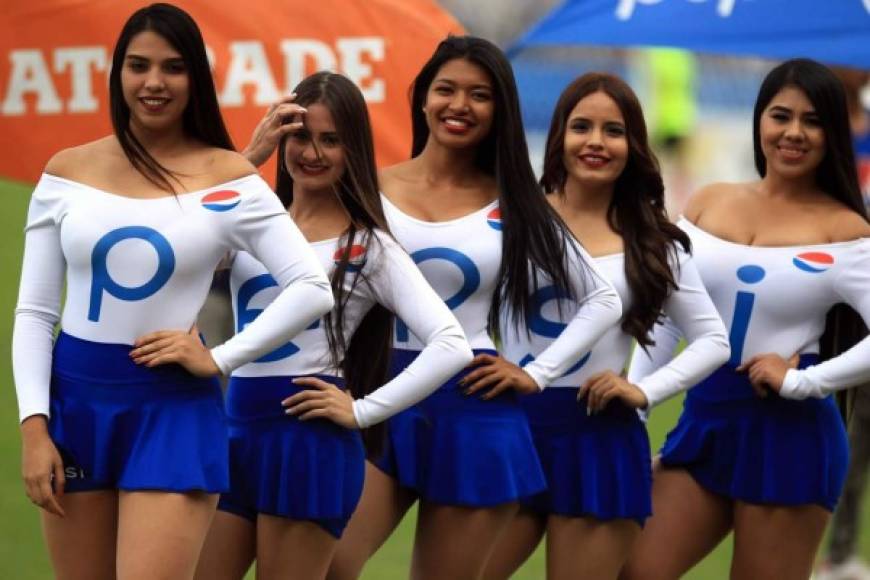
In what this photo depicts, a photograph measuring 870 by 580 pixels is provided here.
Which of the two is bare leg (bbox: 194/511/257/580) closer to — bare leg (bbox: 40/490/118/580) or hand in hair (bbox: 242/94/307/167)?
bare leg (bbox: 40/490/118/580)

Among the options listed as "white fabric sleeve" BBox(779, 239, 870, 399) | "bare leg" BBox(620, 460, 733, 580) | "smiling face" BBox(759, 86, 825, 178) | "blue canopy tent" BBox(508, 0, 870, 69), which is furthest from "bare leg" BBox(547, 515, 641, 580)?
"blue canopy tent" BBox(508, 0, 870, 69)

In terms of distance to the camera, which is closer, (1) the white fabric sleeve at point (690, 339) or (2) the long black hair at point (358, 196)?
(2) the long black hair at point (358, 196)

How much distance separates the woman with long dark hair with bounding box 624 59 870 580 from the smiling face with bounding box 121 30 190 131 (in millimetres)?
1795

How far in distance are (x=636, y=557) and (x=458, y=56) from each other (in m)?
1.48

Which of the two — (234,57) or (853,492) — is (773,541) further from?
(234,57)

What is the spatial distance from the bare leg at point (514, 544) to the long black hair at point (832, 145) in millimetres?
994

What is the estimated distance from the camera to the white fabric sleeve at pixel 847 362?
17.5 ft

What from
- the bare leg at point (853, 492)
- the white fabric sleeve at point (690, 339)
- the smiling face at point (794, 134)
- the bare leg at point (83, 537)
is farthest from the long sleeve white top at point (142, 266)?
the bare leg at point (853, 492)

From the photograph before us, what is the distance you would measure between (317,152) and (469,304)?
57 cm

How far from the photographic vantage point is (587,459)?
5.21 metres

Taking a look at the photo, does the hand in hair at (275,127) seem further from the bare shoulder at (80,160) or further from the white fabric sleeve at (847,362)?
the white fabric sleeve at (847,362)

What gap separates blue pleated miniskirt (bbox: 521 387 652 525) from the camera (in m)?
5.18

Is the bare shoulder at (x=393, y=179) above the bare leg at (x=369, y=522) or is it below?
above

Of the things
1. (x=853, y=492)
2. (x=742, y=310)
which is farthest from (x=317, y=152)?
(x=853, y=492)
